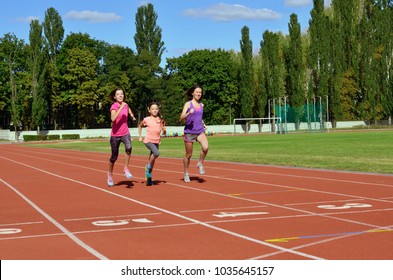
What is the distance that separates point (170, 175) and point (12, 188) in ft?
13.6

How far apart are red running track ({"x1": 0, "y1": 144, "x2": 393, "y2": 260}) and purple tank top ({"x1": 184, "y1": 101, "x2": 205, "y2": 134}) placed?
117 centimetres

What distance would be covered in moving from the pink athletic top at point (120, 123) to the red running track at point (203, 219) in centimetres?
117

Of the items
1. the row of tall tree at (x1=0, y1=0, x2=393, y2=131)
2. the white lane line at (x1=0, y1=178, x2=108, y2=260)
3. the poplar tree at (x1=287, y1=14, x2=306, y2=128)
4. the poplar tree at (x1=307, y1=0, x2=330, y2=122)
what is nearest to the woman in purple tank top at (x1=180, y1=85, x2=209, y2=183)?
the white lane line at (x1=0, y1=178, x2=108, y2=260)

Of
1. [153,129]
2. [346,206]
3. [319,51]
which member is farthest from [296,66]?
[346,206]

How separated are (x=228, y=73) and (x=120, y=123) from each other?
236 feet

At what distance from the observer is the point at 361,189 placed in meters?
10.5

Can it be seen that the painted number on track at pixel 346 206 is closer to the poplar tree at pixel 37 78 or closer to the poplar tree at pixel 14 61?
the poplar tree at pixel 37 78

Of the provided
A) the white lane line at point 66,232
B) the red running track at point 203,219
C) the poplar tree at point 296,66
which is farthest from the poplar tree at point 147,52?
the white lane line at point 66,232

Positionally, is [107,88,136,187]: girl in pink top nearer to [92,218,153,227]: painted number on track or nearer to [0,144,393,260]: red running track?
[0,144,393,260]: red running track

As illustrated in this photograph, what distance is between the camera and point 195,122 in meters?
11.8

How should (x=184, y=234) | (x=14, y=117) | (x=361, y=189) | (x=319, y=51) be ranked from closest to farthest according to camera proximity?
(x=184, y=234) < (x=361, y=189) < (x=14, y=117) < (x=319, y=51)
